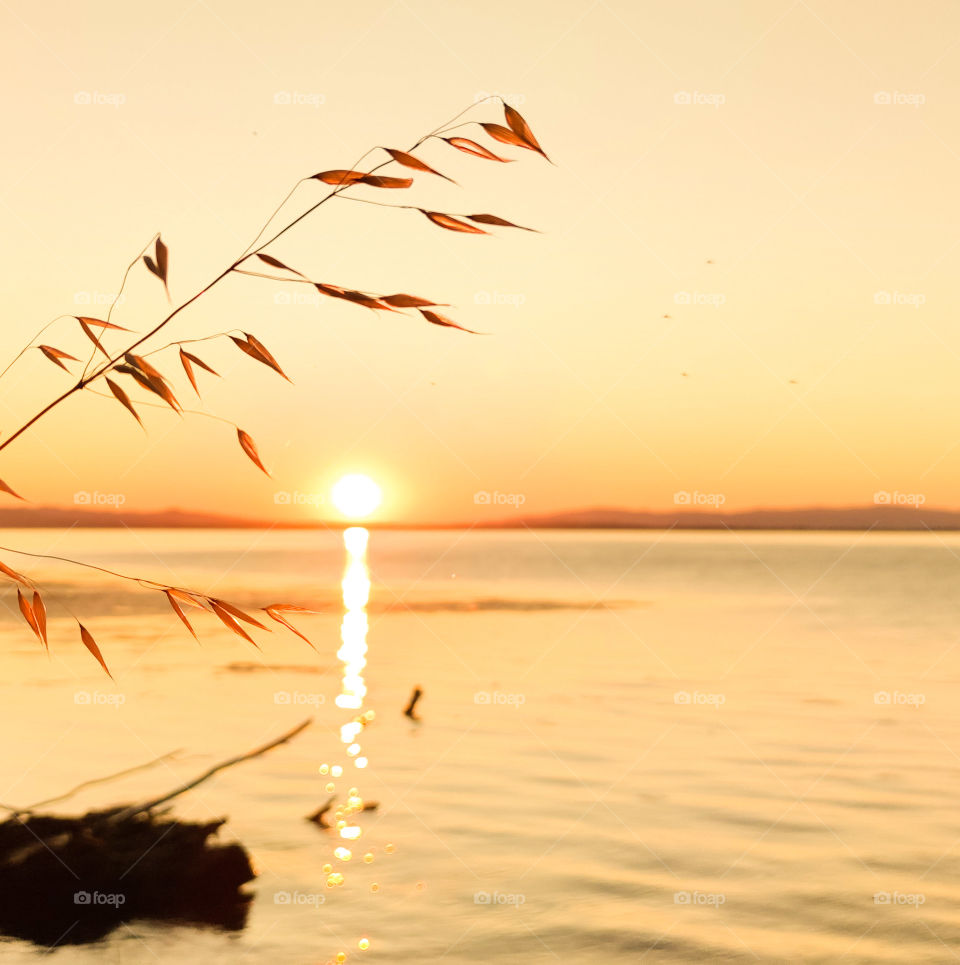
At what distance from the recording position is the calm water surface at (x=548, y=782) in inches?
659

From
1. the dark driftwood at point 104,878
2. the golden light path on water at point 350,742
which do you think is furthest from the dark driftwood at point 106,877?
the golden light path on water at point 350,742

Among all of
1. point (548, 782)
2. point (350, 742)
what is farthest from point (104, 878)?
point (350, 742)

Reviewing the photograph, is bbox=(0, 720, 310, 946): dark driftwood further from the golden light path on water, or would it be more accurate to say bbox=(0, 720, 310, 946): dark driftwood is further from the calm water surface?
the golden light path on water

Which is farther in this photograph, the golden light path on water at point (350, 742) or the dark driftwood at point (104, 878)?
the golden light path on water at point (350, 742)

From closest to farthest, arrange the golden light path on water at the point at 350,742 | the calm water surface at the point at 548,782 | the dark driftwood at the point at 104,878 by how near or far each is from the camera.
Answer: the dark driftwood at the point at 104,878 → the calm water surface at the point at 548,782 → the golden light path on water at the point at 350,742

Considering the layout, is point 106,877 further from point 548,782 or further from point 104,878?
point 548,782

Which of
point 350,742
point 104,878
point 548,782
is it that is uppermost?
point 350,742

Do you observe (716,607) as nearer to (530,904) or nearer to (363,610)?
(363,610)

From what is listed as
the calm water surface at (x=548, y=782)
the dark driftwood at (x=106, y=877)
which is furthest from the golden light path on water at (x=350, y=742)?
the dark driftwood at (x=106, y=877)

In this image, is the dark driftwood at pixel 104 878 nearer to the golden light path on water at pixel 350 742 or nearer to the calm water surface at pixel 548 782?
the calm water surface at pixel 548 782

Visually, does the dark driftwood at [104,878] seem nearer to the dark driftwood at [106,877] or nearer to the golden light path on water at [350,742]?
the dark driftwood at [106,877]

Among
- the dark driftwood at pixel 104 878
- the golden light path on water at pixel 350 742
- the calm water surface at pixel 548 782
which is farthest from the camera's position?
the golden light path on water at pixel 350 742

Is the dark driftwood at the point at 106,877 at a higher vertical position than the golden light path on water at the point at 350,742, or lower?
lower

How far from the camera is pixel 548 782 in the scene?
26438mm
